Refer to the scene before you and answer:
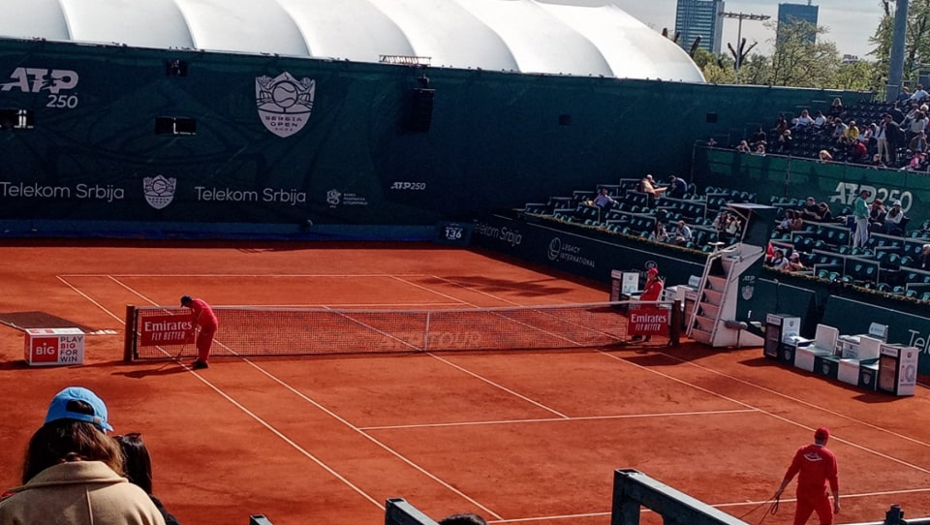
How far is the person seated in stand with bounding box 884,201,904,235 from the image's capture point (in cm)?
3422

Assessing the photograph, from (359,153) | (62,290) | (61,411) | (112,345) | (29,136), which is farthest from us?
(359,153)

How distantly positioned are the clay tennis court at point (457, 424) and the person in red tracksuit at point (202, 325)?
39cm

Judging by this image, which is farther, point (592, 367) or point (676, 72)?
point (676, 72)

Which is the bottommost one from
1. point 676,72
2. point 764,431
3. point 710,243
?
point 764,431

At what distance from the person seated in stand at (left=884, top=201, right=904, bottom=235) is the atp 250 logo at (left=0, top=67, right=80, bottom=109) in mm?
23580

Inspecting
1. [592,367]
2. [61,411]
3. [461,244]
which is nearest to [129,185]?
[461,244]

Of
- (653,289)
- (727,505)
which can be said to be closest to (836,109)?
(653,289)

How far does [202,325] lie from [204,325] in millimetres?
41

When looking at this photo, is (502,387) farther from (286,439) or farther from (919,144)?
(919,144)

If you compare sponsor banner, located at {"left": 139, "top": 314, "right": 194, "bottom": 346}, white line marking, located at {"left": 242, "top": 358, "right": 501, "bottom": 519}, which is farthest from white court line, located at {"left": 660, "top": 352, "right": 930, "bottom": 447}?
sponsor banner, located at {"left": 139, "top": 314, "right": 194, "bottom": 346}

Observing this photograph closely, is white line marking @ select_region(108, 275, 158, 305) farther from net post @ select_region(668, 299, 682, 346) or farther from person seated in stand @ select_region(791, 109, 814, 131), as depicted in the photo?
person seated in stand @ select_region(791, 109, 814, 131)

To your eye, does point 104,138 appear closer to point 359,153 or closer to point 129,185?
point 129,185

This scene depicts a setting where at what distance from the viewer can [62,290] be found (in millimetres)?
29688

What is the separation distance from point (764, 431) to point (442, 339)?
783 cm
